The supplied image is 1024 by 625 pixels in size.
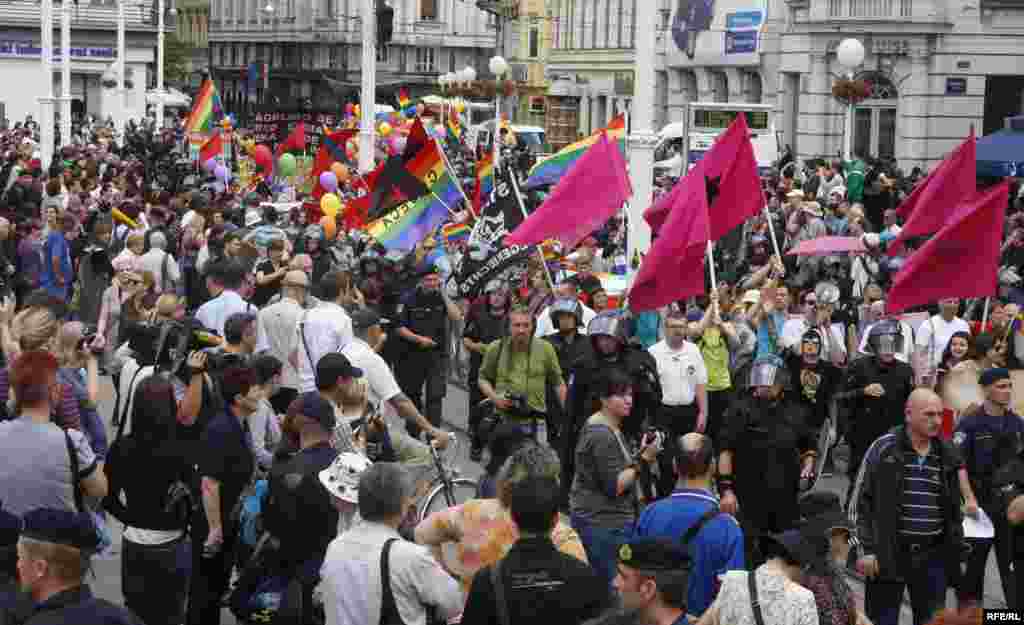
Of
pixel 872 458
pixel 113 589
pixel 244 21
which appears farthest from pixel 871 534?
pixel 244 21

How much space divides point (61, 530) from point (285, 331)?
23.7ft

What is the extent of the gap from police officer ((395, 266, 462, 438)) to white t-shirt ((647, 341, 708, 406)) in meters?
3.16

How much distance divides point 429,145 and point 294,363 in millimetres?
7166

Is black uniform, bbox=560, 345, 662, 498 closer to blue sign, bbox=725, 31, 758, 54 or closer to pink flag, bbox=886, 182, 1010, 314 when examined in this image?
pink flag, bbox=886, 182, 1010, 314

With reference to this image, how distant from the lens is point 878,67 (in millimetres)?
41938

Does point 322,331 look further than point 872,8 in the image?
No

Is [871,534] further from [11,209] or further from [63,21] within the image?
[63,21]

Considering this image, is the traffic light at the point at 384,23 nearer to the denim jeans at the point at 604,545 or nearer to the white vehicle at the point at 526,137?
the denim jeans at the point at 604,545

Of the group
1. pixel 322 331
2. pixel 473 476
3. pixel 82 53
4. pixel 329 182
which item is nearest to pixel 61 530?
pixel 322 331

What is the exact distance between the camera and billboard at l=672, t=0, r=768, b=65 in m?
49.9

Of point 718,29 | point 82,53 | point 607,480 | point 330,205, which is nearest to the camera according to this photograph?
point 607,480

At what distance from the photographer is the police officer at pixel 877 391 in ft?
45.4

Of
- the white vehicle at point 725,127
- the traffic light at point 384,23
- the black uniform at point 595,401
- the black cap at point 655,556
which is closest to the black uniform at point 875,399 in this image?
the black uniform at point 595,401

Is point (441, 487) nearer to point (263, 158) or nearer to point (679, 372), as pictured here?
point (679, 372)
